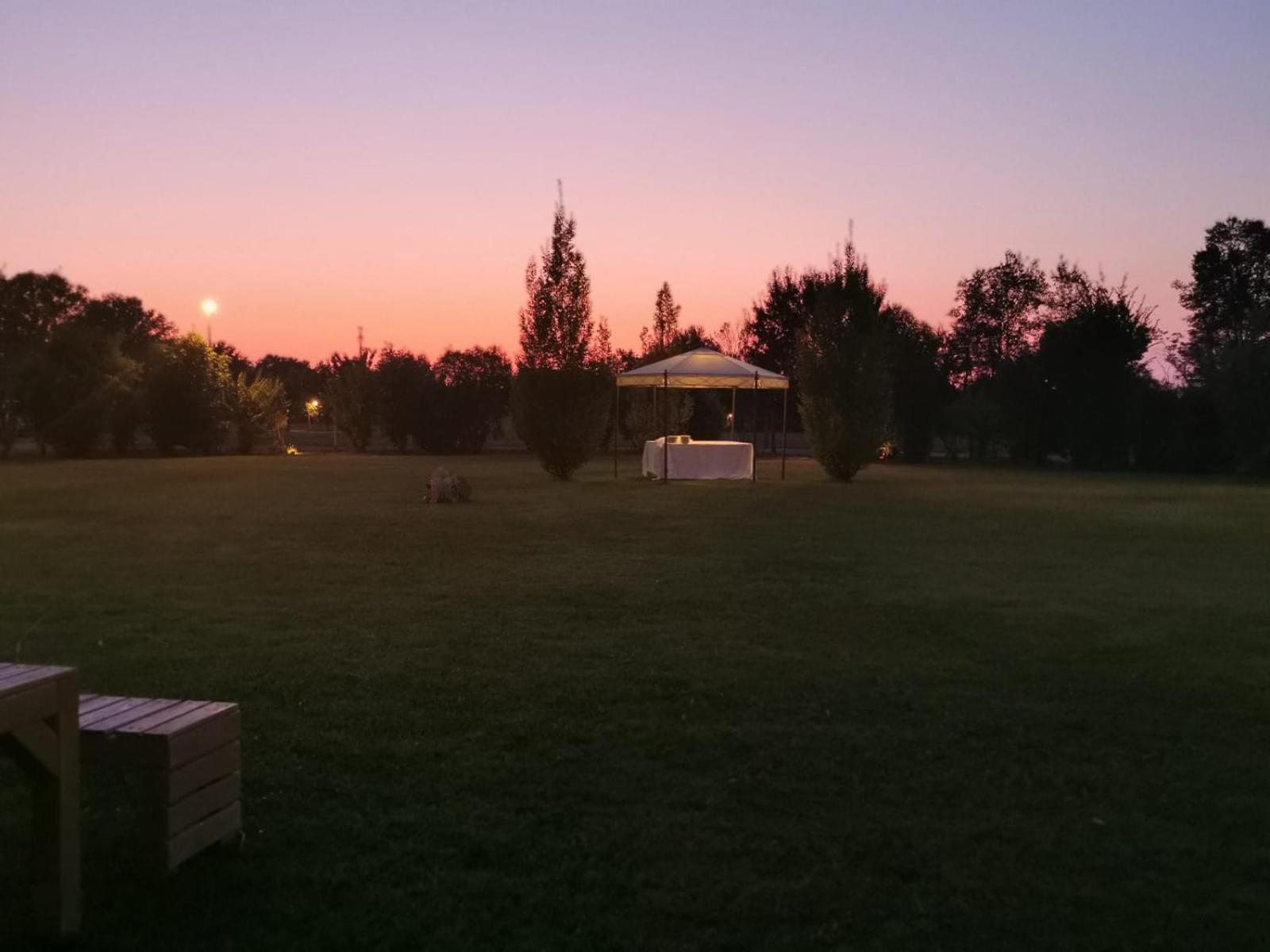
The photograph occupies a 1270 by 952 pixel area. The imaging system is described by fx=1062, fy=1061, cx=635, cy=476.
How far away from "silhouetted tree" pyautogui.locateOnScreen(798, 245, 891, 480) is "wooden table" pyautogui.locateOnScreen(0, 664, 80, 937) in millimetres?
22375

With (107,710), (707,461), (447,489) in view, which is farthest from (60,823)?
(707,461)

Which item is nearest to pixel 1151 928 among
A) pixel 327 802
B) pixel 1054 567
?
pixel 327 802

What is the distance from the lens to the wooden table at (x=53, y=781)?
2.77m

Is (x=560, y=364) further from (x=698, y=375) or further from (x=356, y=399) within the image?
(x=356, y=399)

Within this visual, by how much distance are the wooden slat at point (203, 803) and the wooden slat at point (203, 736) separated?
0.12 meters

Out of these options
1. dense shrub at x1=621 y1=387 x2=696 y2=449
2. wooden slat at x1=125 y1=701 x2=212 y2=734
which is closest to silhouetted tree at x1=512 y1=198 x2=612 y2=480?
dense shrub at x1=621 y1=387 x2=696 y2=449

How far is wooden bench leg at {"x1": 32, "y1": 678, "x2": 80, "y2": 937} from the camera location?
284 centimetres

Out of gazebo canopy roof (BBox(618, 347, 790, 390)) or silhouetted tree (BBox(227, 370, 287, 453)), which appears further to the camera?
silhouetted tree (BBox(227, 370, 287, 453))

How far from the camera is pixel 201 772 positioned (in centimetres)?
338

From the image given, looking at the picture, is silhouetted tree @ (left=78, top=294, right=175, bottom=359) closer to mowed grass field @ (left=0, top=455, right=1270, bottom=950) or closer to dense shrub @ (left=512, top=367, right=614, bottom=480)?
dense shrub @ (left=512, top=367, right=614, bottom=480)

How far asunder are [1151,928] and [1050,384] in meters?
36.1

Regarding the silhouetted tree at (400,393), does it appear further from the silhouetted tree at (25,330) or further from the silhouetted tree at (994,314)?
the silhouetted tree at (994,314)

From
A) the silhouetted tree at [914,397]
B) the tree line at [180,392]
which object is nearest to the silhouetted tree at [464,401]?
the tree line at [180,392]

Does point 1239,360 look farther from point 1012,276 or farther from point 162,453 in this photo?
point 162,453
